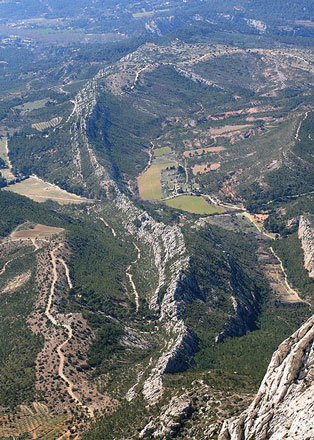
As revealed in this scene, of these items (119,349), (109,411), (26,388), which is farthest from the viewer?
(119,349)

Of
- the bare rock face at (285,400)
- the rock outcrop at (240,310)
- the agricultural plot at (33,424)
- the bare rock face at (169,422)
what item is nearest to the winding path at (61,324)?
the agricultural plot at (33,424)

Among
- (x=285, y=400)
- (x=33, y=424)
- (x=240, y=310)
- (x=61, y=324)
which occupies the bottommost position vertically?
(x=240, y=310)

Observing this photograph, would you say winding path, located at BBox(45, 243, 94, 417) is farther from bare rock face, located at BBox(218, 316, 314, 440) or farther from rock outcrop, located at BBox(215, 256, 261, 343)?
bare rock face, located at BBox(218, 316, 314, 440)

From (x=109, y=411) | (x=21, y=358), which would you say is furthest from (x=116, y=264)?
(x=109, y=411)

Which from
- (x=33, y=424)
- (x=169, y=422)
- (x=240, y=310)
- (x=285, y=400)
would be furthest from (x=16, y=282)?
(x=285, y=400)

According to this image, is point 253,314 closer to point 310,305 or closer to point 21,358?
point 310,305

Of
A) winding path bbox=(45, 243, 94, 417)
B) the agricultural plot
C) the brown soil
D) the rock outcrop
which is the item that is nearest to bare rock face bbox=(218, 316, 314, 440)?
the agricultural plot

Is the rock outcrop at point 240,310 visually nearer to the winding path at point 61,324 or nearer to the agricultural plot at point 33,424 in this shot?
the winding path at point 61,324

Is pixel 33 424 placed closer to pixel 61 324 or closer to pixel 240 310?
pixel 61 324
